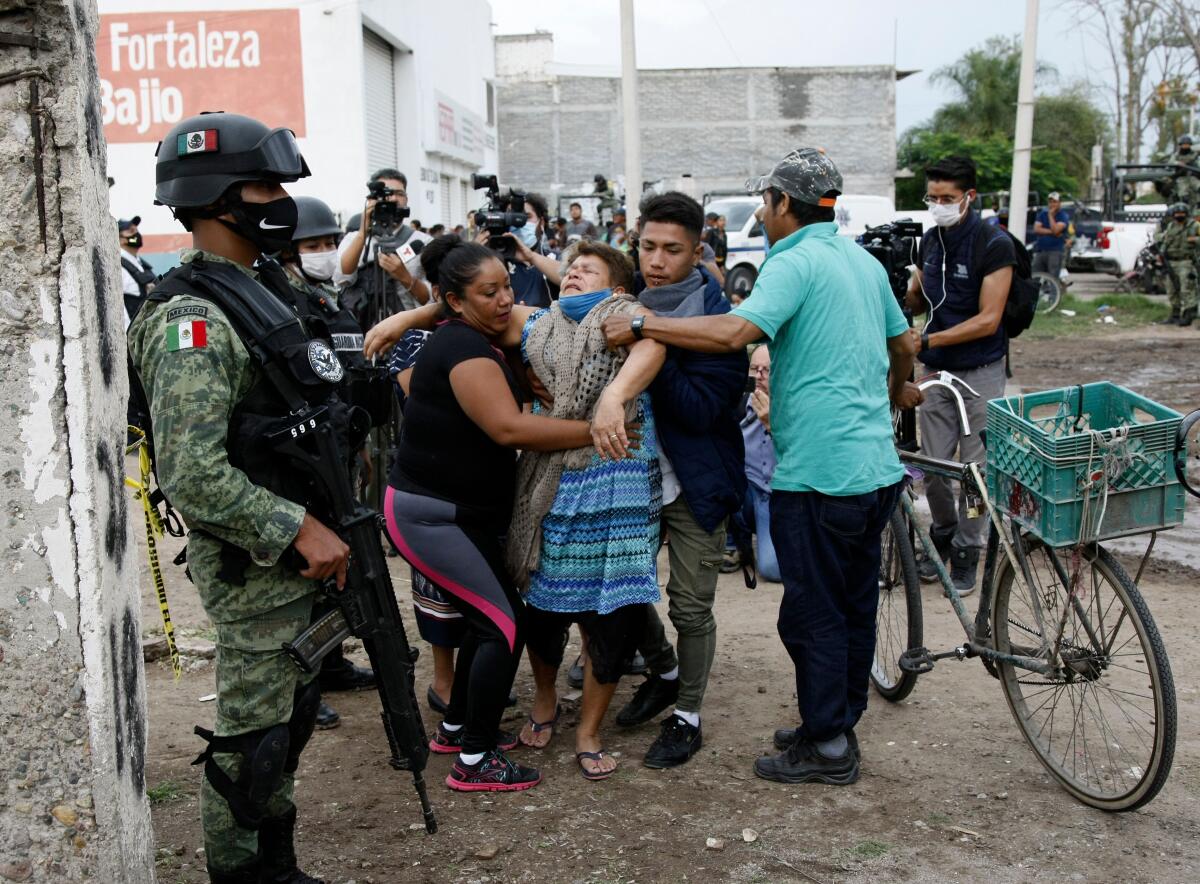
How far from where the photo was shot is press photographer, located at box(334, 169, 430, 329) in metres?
6.28

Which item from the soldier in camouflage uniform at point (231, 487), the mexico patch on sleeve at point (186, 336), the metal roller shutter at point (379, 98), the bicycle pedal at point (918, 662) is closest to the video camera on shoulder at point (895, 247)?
the bicycle pedal at point (918, 662)

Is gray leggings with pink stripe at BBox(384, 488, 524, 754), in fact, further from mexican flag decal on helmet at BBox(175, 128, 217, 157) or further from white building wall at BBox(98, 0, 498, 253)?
white building wall at BBox(98, 0, 498, 253)

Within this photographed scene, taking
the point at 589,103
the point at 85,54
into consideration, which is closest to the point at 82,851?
the point at 85,54

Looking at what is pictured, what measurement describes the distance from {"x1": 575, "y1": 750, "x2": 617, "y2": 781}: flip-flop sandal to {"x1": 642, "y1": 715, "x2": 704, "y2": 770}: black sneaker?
145mm

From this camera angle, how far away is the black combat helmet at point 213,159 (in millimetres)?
2701

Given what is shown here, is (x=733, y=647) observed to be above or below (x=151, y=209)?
below

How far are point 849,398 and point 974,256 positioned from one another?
2354 mm

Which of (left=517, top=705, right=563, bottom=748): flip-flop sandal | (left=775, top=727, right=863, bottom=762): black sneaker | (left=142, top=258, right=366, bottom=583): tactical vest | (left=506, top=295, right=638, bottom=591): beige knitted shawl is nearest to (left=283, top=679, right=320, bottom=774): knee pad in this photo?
(left=142, top=258, right=366, bottom=583): tactical vest

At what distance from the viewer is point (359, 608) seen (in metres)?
2.95

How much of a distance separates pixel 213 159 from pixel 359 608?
115cm

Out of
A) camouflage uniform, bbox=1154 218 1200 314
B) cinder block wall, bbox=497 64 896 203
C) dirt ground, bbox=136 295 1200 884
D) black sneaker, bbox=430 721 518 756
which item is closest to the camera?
dirt ground, bbox=136 295 1200 884

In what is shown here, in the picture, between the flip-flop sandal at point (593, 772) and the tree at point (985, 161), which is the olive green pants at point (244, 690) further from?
the tree at point (985, 161)

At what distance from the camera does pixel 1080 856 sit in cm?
323

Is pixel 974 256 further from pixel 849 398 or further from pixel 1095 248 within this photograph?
pixel 1095 248
